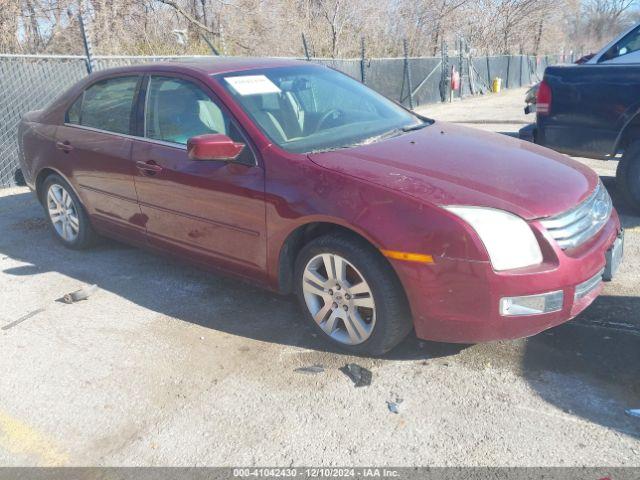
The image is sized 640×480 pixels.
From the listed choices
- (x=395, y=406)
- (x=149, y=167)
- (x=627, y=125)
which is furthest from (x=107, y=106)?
(x=627, y=125)

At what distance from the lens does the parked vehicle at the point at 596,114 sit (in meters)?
5.39

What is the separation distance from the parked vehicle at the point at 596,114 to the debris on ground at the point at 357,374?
381 cm

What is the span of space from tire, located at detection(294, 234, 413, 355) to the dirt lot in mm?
149

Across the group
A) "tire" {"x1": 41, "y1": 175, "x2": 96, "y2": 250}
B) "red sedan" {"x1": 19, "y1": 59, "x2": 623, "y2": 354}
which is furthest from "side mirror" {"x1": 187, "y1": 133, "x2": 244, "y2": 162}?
"tire" {"x1": 41, "y1": 175, "x2": 96, "y2": 250}

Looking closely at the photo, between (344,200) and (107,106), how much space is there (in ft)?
8.56

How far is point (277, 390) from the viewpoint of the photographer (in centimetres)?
306

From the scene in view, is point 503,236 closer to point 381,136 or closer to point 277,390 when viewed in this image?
point 381,136

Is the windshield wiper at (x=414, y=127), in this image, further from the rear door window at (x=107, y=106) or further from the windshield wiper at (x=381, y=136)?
the rear door window at (x=107, y=106)

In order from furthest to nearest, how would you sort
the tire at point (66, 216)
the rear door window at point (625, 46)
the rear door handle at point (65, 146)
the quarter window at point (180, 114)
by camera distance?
the rear door window at point (625, 46) → the tire at point (66, 216) → the rear door handle at point (65, 146) → the quarter window at point (180, 114)

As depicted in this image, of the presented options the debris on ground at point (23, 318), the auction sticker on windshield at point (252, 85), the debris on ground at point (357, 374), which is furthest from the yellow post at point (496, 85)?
the debris on ground at point (357, 374)

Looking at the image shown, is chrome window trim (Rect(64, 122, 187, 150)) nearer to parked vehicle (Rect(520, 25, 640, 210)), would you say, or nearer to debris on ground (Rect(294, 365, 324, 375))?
debris on ground (Rect(294, 365, 324, 375))

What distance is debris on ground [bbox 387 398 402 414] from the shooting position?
2.84m

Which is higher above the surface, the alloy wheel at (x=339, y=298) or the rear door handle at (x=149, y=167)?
the rear door handle at (x=149, y=167)

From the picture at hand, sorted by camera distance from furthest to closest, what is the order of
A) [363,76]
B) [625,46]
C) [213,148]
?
[363,76] < [625,46] < [213,148]
